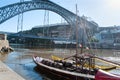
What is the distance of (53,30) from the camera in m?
130

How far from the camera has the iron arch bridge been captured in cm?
8125

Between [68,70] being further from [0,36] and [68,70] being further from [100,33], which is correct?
[100,33]

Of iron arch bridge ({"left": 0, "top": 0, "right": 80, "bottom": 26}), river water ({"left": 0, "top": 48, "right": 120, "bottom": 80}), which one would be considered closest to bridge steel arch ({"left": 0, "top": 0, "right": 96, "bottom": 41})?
iron arch bridge ({"left": 0, "top": 0, "right": 80, "bottom": 26})

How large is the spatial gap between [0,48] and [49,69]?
34.9 meters

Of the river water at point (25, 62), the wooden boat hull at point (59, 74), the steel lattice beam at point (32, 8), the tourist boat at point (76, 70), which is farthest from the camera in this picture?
the steel lattice beam at point (32, 8)

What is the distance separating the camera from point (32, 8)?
88062 mm

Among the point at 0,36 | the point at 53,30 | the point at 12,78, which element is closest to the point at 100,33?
the point at 53,30

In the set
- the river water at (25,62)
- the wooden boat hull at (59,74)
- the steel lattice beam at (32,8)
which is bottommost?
the river water at (25,62)

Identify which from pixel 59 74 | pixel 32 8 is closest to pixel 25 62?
pixel 59 74

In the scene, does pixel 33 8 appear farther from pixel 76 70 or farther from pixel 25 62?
pixel 76 70

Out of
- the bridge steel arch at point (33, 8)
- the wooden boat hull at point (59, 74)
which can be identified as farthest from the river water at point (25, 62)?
the bridge steel arch at point (33, 8)

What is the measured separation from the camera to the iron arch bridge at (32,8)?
267ft

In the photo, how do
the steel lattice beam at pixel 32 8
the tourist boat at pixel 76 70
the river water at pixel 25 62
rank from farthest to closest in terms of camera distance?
the steel lattice beam at pixel 32 8, the river water at pixel 25 62, the tourist boat at pixel 76 70

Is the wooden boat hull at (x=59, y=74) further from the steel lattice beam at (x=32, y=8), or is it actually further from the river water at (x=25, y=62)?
the steel lattice beam at (x=32, y=8)
